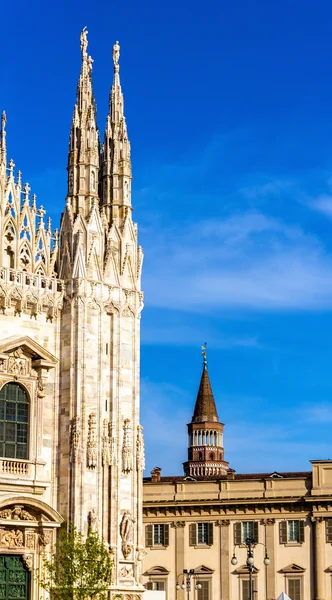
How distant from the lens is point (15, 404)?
47438 mm

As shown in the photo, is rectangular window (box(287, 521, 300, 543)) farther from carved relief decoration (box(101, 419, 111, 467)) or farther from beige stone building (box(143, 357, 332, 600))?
carved relief decoration (box(101, 419, 111, 467))

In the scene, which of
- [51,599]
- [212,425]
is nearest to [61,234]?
[51,599]

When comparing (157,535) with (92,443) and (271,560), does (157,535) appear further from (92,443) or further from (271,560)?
(92,443)

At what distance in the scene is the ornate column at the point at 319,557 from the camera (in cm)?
7594

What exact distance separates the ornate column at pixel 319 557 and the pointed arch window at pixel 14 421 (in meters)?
33.6

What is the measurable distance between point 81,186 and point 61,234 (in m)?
2.17

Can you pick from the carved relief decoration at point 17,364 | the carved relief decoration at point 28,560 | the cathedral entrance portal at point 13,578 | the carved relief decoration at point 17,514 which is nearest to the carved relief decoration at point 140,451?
the carved relief decoration at point 17,514

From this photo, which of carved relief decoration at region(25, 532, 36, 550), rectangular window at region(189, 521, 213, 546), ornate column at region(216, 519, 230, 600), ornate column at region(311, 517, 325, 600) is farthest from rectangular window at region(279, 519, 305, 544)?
carved relief decoration at region(25, 532, 36, 550)

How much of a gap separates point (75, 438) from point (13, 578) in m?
5.45

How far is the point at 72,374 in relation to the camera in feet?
159

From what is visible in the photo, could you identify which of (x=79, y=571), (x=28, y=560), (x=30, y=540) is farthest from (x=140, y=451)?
(x=79, y=571)

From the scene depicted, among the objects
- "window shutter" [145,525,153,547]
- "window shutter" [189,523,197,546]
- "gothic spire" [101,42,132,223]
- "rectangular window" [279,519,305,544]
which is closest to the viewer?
"gothic spire" [101,42,132,223]

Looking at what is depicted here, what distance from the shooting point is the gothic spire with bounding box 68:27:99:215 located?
167 ft

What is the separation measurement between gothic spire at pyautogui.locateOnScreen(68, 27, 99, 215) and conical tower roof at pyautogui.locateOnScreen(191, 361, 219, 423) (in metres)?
84.4
